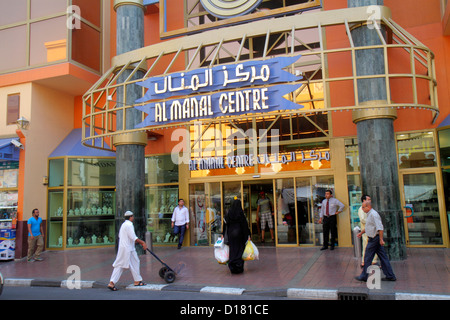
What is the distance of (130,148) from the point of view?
43.3 feet

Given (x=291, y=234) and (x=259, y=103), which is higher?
(x=259, y=103)

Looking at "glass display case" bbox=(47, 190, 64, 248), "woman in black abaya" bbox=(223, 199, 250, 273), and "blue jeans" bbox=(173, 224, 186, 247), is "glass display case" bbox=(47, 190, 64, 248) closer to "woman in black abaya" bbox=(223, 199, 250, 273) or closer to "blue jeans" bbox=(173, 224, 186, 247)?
"blue jeans" bbox=(173, 224, 186, 247)

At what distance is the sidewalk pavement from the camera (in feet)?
23.5

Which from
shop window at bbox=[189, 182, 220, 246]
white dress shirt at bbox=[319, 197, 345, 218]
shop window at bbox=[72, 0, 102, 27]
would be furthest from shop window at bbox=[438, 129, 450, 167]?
shop window at bbox=[72, 0, 102, 27]

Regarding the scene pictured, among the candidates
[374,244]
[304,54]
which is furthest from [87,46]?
[374,244]

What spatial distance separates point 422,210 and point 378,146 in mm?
2998

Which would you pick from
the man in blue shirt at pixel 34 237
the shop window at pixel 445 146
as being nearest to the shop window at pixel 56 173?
the man in blue shirt at pixel 34 237

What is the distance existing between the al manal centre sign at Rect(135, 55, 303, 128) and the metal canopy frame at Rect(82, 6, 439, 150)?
22 cm

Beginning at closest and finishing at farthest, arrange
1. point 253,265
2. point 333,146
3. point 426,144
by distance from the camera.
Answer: point 253,265 → point 426,144 → point 333,146

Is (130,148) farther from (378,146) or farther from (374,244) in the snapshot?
(374,244)

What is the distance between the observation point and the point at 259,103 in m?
9.30
